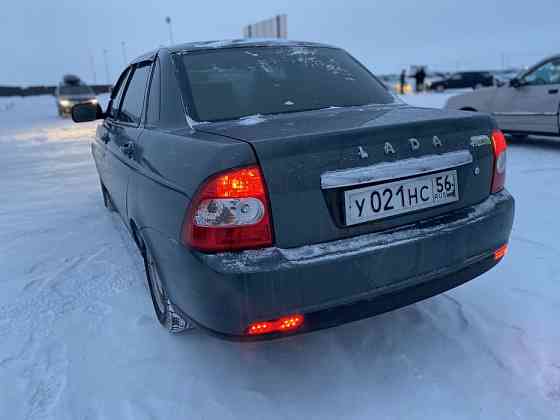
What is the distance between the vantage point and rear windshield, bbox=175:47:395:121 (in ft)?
7.49

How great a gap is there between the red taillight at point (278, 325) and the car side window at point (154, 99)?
1267 mm

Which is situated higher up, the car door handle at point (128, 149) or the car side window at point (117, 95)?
the car side window at point (117, 95)

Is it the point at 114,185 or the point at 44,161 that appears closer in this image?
the point at 114,185

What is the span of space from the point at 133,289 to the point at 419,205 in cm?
200

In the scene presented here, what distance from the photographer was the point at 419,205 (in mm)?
1897

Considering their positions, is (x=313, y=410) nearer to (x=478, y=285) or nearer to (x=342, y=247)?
(x=342, y=247)

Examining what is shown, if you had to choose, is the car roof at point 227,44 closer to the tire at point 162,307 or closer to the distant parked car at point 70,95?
the tire at point 162,307

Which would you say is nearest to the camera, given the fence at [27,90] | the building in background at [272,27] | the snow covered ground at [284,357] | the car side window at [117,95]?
the snow covered ground at [284,357]

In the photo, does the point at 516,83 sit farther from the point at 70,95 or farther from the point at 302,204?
the point at 70,95

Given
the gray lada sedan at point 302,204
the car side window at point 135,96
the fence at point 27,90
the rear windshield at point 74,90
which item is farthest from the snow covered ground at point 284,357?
the fence at point 27,90

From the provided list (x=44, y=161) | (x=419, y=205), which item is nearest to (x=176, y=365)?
(x=419, y=205)

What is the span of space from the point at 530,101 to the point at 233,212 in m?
A: 6.72

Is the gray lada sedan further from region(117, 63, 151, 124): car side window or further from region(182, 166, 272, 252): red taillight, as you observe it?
region(117, 63, 151, 124): car side window

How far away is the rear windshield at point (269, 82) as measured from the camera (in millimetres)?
2283
